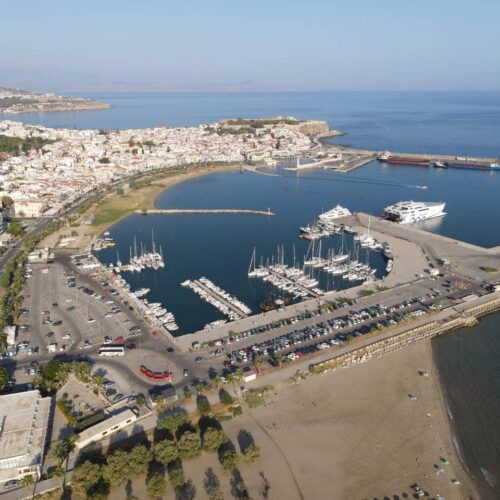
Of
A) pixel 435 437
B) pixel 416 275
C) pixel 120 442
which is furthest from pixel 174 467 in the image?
pixel 416 275

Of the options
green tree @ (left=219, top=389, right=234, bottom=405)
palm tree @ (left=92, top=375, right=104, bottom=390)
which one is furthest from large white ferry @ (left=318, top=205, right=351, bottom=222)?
palm tree @ (left=92, top=375, right=104, bottom=390)

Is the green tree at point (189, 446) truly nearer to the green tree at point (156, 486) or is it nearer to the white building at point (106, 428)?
the green tree at point (156, 486)

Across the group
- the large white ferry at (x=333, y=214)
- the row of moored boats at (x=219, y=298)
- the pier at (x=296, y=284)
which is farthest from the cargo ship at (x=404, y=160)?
the row of moored boats at (x=219, y=298)

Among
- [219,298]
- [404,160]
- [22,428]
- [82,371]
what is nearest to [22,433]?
[22,428]

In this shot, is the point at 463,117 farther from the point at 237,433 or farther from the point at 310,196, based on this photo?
the point at 237,433

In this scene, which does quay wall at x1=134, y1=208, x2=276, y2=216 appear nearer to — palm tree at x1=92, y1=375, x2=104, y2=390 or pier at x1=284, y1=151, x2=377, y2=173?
pier at x1=284, y1=151, x2=377, y2=173
